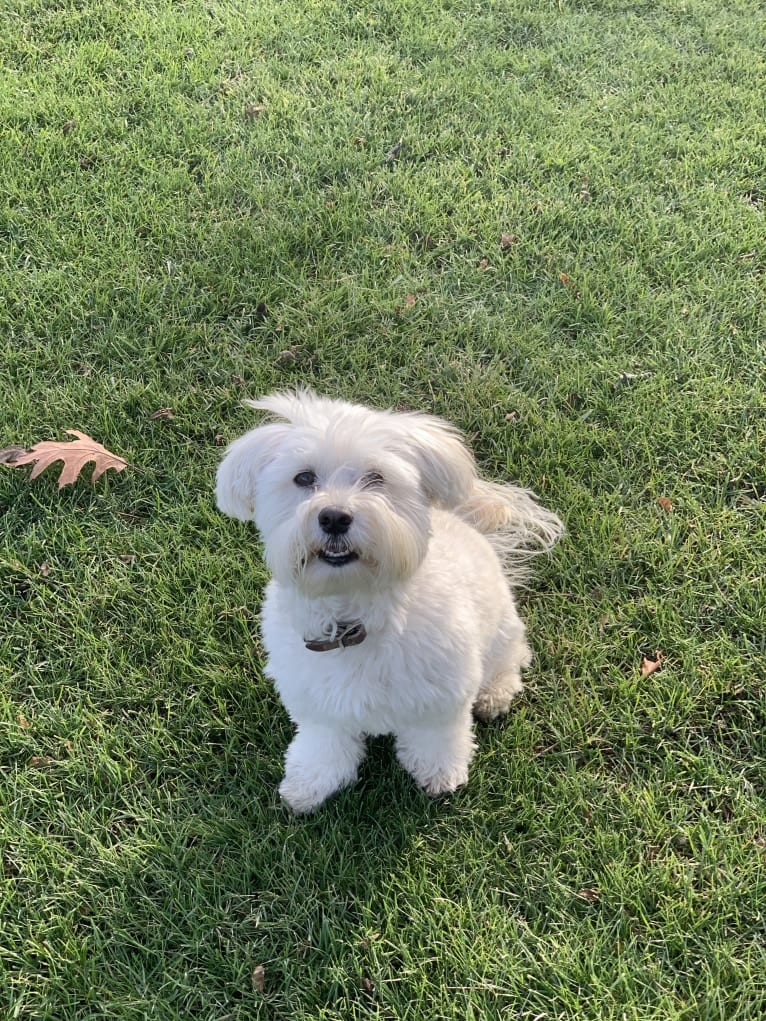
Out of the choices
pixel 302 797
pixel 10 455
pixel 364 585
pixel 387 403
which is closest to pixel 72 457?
pixel 10 455

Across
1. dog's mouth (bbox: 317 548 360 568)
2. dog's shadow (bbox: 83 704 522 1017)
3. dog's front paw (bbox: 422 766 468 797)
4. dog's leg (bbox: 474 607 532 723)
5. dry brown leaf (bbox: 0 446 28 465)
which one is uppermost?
dog's mouth (bbox: 317 548 360 568)

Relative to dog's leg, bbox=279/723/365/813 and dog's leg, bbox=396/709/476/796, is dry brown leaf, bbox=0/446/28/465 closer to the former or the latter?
dog's leg, bbox=279/723/365/813

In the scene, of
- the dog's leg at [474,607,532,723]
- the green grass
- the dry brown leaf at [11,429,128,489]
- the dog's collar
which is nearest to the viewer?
the dog's collar

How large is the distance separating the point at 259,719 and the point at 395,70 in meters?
5.27

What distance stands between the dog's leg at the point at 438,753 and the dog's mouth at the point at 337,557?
813 mm

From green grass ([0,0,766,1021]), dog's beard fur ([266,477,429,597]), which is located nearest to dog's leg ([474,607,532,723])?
green grass ([0,0,766,1021])

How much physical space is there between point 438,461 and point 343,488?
0.32m

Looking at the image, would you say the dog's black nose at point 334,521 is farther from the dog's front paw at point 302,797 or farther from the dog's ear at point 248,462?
the dog's front paw at point 302,797

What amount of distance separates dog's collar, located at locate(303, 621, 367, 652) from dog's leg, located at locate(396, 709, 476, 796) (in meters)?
0.48

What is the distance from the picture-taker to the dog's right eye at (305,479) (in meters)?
2.21

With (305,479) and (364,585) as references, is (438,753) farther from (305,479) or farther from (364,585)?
(305,479)

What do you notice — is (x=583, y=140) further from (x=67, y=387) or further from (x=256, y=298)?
(x=67, y=387)

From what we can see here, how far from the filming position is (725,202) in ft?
16.3

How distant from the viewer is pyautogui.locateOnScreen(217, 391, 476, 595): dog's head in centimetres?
206
